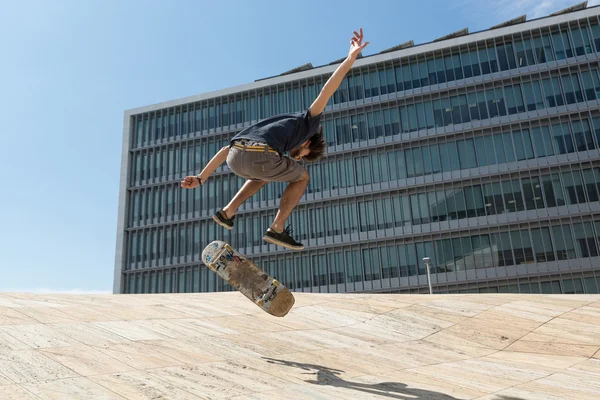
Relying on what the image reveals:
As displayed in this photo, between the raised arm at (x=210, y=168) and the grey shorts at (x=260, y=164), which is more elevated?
the raised arm at (x=210, y=168)

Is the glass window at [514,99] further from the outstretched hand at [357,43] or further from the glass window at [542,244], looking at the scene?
the outstretched hand at [357,43]

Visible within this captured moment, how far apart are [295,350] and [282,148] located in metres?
2.70

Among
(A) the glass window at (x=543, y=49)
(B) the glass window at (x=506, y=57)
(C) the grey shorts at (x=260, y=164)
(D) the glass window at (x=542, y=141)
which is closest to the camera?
(C) the grey shorts at (x=260, y=164)

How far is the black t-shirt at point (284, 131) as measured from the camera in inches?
218

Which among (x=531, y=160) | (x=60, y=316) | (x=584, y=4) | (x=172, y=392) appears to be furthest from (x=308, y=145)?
(x=584, y=4)

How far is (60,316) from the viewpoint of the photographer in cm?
682

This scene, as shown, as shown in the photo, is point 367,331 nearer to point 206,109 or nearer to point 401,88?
point 401,88

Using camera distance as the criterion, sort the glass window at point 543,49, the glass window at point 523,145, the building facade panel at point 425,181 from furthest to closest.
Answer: the glass window at point 543,49
the glass window at point 523,145
the building facade panel at point 425,181

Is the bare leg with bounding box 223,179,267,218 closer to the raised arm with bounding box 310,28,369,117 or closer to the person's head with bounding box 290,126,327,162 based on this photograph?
the person's head with bounding box 290,126,327,162

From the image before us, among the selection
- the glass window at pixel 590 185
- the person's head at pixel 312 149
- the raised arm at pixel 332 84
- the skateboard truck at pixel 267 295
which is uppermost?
the glass window at pixel 590 185

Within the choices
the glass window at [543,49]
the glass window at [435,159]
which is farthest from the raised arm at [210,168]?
the glass window at [543,49]

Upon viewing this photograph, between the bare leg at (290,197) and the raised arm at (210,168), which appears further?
the bare leg at (290,197)

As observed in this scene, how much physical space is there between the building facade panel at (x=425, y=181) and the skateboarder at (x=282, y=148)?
138 ft

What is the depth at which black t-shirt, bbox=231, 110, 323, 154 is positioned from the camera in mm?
5527
